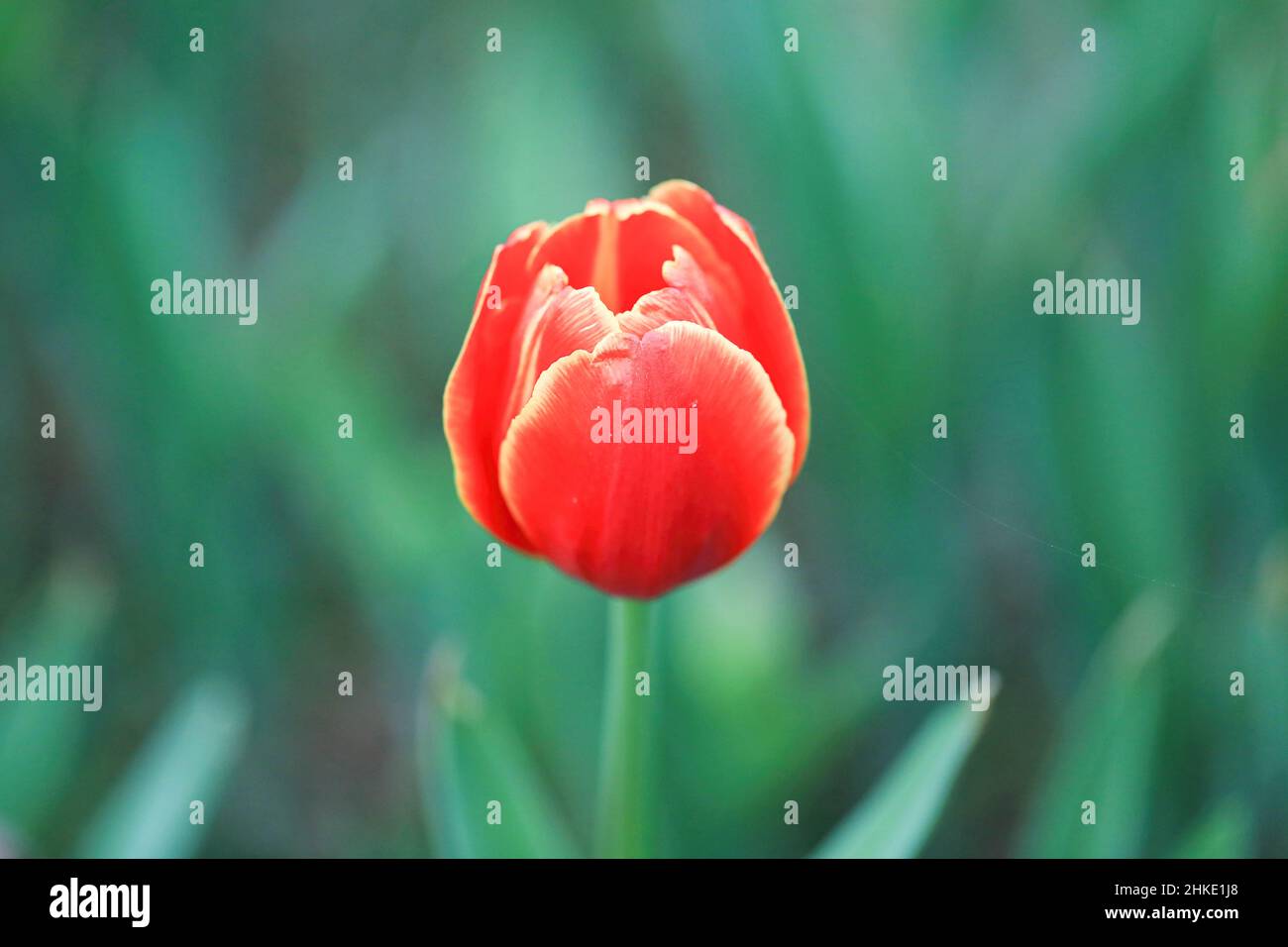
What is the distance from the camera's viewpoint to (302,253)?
0.69 m

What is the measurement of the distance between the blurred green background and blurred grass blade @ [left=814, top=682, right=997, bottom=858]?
0.08 meters

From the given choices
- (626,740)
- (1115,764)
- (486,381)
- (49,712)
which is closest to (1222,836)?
(1115,764)

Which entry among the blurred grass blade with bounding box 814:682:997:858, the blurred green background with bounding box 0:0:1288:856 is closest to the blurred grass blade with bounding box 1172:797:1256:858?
the blurred green background with bounding box 0:0:1288:856

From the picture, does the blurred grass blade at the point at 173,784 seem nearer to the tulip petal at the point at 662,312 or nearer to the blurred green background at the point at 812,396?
the blurred green background at the point at 812,396

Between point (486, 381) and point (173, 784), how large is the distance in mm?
307

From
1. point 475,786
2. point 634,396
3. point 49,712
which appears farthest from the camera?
point 49,712

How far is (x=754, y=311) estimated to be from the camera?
396 mm

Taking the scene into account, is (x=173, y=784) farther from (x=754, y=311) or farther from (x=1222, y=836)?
(x=1222, y=836)

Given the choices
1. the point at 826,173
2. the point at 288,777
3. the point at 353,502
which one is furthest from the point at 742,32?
the point at 288,777

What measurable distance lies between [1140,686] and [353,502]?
1.35 feet

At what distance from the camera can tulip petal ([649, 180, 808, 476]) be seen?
39cm

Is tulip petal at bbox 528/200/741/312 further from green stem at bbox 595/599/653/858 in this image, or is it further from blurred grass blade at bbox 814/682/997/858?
blurred grass blade at bbox 814/682/997/858

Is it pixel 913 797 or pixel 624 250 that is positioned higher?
pixel 624 250

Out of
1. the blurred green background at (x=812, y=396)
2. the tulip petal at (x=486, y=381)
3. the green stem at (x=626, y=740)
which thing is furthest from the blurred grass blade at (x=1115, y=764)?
the tulip petal at (x=486, y=381)
